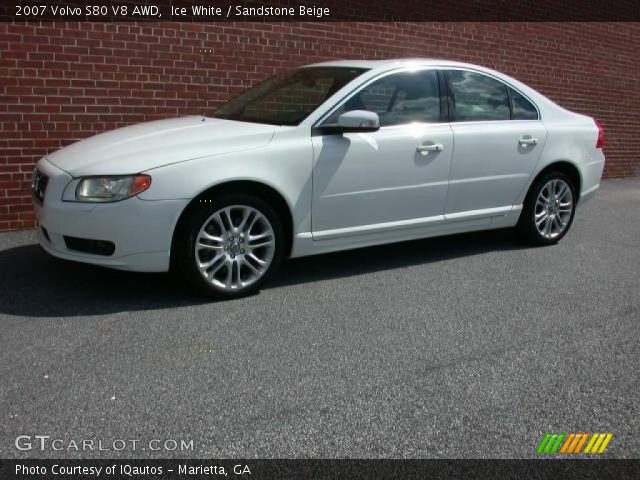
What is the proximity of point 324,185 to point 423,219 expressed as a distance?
1.00m

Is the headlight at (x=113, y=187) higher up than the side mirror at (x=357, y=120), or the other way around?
the side mirror at (x=357, y=120)

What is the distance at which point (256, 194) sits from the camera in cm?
484

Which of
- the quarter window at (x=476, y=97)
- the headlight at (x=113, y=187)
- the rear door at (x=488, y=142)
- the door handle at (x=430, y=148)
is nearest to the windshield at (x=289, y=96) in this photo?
the door handle at (x=430, y=148)

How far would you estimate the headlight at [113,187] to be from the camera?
14.3 feet

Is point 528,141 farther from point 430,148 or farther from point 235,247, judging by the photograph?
point 235,247

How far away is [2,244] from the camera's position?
6121 millimetres

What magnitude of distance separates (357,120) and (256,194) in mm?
852

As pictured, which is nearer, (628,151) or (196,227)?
(196,227)

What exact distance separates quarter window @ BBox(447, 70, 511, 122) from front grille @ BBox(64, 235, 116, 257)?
9.42ft

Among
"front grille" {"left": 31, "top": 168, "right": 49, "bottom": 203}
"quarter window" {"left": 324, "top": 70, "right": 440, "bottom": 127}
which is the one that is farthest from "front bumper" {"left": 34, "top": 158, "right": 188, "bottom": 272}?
"quarter window" {"left": 324, "top": 70, "right": 440, "bottom": 127}

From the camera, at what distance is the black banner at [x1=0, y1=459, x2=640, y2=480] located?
2.64m

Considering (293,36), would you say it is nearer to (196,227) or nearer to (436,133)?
(436,133)

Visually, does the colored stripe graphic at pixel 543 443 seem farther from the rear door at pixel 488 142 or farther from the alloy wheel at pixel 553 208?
the alloy wheel at pixel 553 208
